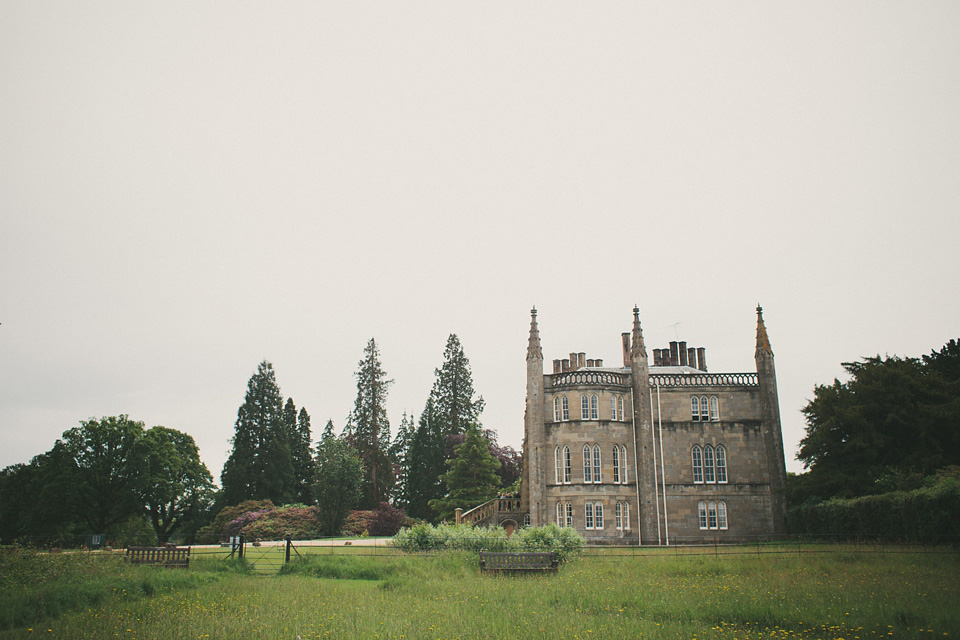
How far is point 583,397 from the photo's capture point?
46500mm

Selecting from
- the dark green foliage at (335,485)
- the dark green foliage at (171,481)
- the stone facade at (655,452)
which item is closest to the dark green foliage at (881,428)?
the stone facade at (655,452)

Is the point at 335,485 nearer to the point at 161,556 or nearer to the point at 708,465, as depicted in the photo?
the point at 708,465

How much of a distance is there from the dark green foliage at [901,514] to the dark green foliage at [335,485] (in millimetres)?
32998

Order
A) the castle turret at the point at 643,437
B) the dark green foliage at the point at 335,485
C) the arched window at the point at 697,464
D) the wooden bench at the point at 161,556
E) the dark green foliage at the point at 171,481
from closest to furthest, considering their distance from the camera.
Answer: the wooden bench at the point at 161,556 < the castle turret at the point at 643,437 < the arched window at the point at 697,464 < the dark green foliage at the point at 335,485 < the dark green foliage at the point at 171,481

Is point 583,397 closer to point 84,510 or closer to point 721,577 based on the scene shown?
point 721,577

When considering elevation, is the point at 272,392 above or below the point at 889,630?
above

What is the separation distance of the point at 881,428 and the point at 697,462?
11.6 meters

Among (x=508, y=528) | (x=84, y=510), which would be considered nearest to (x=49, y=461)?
(x=84, y=510)

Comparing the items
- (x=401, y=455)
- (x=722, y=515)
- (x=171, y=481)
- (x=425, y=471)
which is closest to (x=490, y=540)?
(x=722, y=515)

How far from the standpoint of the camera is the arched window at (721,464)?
4619cm

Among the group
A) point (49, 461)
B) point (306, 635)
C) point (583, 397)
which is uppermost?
point (583, 397)

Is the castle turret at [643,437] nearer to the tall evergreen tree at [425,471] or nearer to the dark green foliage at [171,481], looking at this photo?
the tall evergreen tree at [425,471]

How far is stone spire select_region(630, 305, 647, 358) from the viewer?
154ft

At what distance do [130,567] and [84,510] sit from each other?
38769mm
